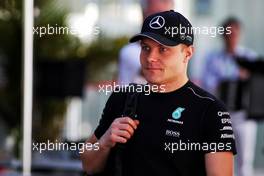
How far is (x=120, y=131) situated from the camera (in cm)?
268

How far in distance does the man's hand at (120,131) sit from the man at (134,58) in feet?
1.95

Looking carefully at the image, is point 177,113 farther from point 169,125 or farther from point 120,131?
point 120,131

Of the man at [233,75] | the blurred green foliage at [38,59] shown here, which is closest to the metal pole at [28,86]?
the man at [233,75]

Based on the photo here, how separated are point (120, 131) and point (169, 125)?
0.61ft

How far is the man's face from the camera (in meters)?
2.78

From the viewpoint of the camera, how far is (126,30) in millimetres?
6605

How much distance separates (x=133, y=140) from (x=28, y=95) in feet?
3.78

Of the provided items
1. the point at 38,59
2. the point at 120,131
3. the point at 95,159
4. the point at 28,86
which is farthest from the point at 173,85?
the point at 38,59

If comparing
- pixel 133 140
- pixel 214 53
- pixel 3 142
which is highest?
pixel 214 53

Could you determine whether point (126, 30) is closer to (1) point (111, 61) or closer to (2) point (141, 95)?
(1) point (111, 61)

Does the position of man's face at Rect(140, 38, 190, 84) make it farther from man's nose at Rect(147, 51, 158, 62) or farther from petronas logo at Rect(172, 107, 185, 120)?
petronas logo at Rect(172, 107, 185, 120)

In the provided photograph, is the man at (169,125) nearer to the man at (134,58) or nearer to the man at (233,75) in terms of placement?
the man at (134,58)

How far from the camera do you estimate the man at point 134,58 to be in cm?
316

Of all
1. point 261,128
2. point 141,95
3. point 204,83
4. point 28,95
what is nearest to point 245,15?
point 261,128
